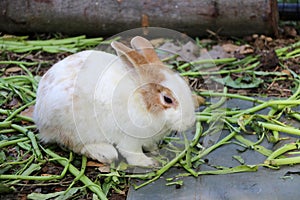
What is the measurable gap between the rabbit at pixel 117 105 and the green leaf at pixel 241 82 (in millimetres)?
1035

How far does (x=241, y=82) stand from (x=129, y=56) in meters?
1.32

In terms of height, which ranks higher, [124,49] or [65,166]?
[124,49]

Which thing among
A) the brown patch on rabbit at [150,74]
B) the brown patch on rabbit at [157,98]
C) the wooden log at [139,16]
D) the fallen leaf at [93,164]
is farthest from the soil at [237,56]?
the brown patch on rabbit at [150,74]

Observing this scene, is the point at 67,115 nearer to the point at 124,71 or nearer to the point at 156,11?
the point at 124,71

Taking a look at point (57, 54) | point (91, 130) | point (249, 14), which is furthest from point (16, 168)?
point (249, 14)

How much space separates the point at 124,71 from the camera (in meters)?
2.58

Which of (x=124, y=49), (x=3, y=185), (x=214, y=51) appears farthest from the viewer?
(x=214, y=51)

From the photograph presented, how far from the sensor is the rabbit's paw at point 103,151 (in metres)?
2.61

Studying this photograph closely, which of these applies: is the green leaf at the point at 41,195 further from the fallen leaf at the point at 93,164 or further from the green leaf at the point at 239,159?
the green leaf at the point at 239,159

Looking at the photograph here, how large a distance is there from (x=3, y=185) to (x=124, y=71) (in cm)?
81

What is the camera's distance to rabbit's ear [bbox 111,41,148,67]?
8.29 ft

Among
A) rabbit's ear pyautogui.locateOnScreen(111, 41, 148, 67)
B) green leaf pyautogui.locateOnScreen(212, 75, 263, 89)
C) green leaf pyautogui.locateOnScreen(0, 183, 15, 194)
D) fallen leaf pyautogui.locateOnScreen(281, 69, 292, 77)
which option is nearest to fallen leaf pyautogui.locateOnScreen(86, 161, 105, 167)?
green leaf pyautogui.locateOnScreen(0, 183, 15, 194)

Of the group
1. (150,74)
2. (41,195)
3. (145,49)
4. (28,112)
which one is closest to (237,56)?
(145,49)

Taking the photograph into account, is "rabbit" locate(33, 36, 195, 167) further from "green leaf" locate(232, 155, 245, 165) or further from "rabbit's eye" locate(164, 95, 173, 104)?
"green leaf" locate(232, 155, 245, 165)
